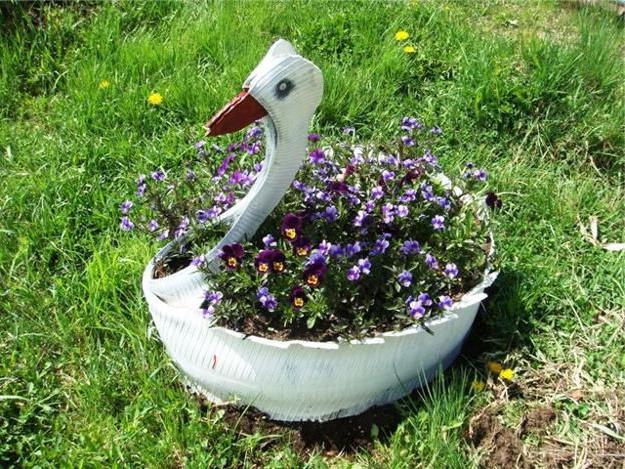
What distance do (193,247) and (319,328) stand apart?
1.75ft

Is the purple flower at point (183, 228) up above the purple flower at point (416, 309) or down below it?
below

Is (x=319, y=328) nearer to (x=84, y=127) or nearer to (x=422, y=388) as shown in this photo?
(x=422, y=388)

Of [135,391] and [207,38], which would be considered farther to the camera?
[207,38]

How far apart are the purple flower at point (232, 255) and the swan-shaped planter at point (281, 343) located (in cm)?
14

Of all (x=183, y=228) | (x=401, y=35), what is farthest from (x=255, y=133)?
(x=401, y=35)

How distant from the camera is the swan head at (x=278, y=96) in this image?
7.37 feet

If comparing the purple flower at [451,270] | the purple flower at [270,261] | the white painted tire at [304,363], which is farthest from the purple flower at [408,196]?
the purple flower at [270,261]

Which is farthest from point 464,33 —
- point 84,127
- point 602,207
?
point 84,127

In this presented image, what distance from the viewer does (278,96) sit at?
90.4 inches

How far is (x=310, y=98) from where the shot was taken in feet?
7.82

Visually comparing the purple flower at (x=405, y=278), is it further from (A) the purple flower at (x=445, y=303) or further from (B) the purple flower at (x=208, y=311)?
(B) the purple flower at (x=208, y=311)

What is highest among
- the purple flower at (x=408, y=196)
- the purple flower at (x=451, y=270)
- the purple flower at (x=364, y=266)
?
the purple flower at (x=408, y=196)

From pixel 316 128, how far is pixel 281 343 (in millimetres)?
1675

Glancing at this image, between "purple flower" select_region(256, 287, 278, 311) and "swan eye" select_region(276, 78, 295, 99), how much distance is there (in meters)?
0.56
